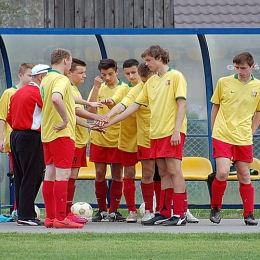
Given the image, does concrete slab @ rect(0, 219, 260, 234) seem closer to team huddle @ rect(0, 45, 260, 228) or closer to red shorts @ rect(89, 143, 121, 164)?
team huddle @ rect(0, 45, 260, 228)

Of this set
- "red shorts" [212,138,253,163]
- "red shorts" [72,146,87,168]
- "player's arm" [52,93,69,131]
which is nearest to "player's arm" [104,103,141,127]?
"red shorts" [72,146,87,168]

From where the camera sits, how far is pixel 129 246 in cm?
779

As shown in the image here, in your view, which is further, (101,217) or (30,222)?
(101,217)

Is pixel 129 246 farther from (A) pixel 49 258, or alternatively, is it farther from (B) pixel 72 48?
(B) pixel 72 48

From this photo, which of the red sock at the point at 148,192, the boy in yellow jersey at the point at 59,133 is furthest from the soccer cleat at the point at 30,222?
the red sock at the point at 148,192

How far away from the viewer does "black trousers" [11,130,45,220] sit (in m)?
10.0

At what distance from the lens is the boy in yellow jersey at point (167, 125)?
974 cm

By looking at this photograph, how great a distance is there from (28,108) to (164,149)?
150cm

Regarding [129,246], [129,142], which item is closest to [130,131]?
[129,142]

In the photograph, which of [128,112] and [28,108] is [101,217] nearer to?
[128,112]

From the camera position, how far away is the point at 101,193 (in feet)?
35.7

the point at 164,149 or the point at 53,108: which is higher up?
the point at 53,108

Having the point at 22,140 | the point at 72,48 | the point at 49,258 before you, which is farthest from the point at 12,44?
the point at 49,258

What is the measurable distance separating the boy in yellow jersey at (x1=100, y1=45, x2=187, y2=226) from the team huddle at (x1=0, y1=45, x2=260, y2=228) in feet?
0.03
